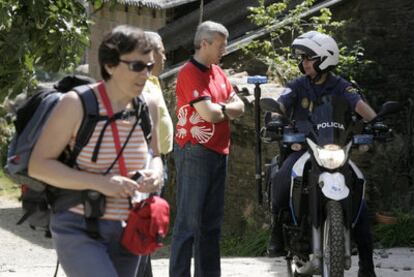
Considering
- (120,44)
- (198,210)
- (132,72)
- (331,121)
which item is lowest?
(198,210)

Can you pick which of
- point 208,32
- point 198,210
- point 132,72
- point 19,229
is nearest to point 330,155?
point 198,210

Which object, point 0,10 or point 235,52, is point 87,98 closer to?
point 0,10

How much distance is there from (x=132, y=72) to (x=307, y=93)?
278cm

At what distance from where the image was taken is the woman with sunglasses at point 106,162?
15.3 feet

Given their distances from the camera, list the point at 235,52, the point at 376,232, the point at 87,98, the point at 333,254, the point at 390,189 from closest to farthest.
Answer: the point at 87,98 → the point at 333,254 → the point at 376,232 → the point at 390,189 → the point at 235,52

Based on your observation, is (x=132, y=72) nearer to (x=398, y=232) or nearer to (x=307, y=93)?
(x=307, y=93)

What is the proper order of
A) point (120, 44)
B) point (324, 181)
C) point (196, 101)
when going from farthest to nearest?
point (196, 101) → point (324, 181) → point (120, 44)

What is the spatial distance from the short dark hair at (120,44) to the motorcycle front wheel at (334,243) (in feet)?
7.49

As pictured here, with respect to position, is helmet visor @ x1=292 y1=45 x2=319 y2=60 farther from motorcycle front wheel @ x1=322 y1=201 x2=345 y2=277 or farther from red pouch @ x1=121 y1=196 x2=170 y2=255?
red pouch @ x1=121 y1=196 x2=170 y2=255

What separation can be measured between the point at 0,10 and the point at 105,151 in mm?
1593

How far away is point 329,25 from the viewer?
12.2m

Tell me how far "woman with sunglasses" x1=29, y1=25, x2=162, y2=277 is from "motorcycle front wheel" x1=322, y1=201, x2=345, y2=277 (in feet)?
6.72

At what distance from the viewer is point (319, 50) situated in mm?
7293

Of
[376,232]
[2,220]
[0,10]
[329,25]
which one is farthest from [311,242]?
[2,220]
